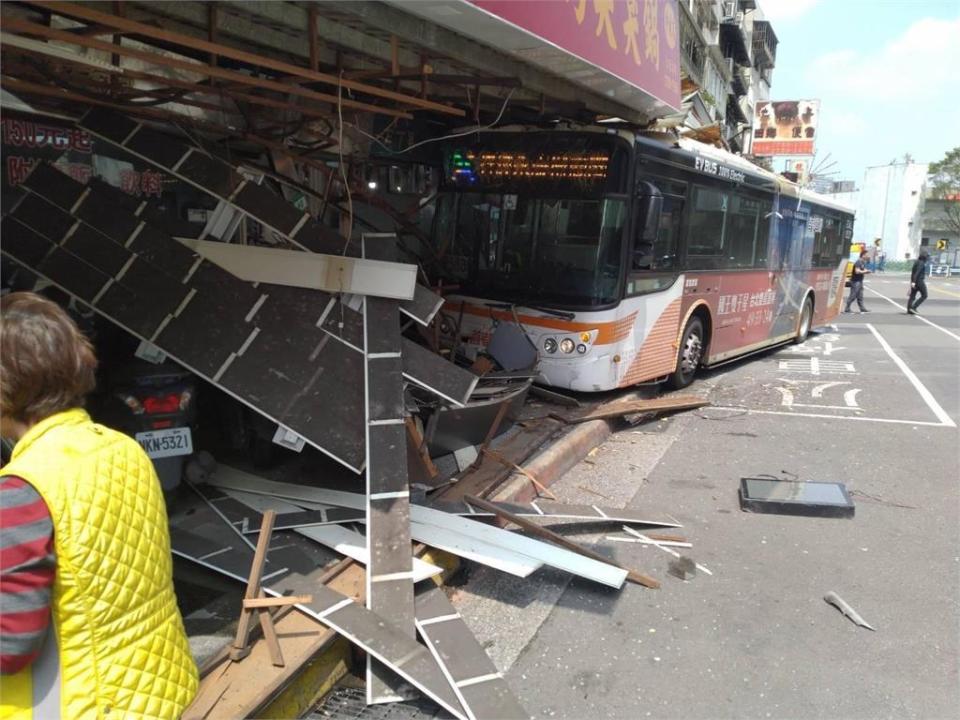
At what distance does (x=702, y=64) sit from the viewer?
40.4 meters

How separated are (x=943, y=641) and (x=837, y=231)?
14.1 m

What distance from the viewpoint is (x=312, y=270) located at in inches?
179

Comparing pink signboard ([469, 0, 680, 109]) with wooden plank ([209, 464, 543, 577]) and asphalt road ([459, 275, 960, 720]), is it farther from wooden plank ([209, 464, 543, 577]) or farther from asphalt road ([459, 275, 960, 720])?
asphalt road ([459, 275, 960, 720])

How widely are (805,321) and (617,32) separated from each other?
11.3 meters

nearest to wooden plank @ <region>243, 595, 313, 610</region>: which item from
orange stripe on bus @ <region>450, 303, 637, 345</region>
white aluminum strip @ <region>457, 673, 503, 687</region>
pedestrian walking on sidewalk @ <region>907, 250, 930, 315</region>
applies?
white aluminum strip @ <region>457, 673, 503, 687</region>

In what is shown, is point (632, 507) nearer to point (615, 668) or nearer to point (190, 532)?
point (615, 668)

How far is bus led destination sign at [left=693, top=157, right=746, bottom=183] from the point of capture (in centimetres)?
828

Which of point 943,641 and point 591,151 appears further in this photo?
point 591,151

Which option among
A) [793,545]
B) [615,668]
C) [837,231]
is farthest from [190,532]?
[837,231]

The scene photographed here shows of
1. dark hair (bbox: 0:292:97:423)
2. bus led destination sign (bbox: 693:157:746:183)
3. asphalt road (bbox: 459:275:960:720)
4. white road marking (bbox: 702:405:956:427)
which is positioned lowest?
asphalt road (bbox: 459:275:960:720)

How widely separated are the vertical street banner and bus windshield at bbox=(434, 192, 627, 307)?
31.1 m

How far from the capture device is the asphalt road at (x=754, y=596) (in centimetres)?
327

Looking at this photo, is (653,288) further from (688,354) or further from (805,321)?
(805,321)

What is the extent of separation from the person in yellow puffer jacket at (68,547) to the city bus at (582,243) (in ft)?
18.7
